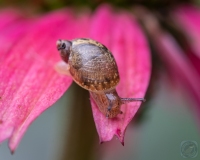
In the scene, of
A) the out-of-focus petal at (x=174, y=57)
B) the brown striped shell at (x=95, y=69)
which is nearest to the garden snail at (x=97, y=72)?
the brown striped shell at (x=95, y=69)

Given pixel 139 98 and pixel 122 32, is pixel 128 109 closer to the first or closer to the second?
pixel 139 98

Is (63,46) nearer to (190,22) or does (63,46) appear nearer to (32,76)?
(32,76)

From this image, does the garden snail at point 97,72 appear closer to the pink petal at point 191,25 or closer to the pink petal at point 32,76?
the pink petal at point 32,76

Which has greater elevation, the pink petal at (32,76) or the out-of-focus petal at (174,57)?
the pink petal at (32,76)

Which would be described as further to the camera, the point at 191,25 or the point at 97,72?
the point at 191,25

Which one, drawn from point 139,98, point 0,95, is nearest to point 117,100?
point 139,98

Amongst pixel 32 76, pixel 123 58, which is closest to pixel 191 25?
pixel 123 58
